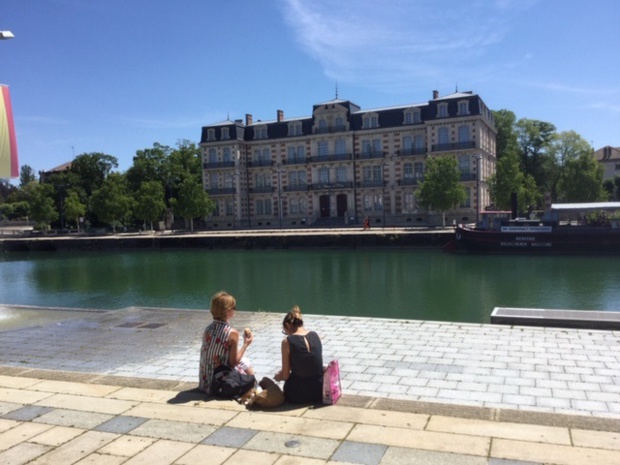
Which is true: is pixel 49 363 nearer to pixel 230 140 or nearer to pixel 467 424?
pixel 467 424

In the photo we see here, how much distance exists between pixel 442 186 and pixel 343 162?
12976 mm

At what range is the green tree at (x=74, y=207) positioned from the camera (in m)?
63.1

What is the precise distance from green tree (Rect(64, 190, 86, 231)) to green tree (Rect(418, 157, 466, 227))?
1538 inches

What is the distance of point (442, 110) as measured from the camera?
49750 millimetres

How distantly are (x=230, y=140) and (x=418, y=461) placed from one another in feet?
186

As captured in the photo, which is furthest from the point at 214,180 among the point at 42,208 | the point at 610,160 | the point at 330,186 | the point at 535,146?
the point at 610,160

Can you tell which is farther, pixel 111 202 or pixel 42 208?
pixel 42 208

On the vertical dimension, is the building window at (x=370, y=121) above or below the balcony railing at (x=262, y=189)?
above

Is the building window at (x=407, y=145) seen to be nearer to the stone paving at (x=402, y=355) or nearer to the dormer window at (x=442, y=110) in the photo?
the dormer window at (x=442, y=110)

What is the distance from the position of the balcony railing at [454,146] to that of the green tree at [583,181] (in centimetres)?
1166

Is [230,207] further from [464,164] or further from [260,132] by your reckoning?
[464,164]

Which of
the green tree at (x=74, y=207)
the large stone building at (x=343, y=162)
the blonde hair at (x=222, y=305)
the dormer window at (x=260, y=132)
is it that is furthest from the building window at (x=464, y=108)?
the blonde hair at (x=222, y=305)

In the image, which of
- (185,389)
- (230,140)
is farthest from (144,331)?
(230,140)

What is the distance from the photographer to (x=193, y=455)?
173 inches
